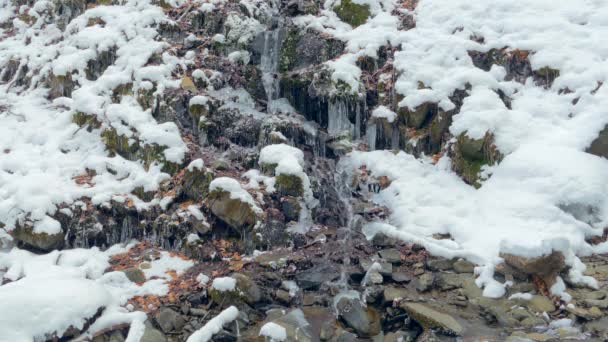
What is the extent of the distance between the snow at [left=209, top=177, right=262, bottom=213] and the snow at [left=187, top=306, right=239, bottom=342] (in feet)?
6.40

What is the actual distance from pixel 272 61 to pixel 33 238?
6392mm

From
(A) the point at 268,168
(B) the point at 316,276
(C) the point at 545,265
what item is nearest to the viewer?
(C) the point at 545,265

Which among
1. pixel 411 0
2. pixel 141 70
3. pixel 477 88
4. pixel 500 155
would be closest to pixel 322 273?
pixel 500 155

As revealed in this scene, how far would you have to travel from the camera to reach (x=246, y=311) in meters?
6.50

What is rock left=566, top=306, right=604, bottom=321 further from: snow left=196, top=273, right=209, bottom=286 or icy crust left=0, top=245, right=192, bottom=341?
icy crust left=0, top=245, right=192, bottom=341

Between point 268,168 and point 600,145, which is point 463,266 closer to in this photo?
point 600,145

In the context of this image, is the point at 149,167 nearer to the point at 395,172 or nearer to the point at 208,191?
the point at 208,191

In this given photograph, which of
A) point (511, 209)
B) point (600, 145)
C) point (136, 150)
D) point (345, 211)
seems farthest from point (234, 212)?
point (600, 145)

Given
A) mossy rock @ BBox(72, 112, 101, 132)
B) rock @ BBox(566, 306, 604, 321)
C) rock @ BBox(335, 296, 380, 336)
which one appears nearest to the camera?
rock @ BBox(566, 306, 604, 321)

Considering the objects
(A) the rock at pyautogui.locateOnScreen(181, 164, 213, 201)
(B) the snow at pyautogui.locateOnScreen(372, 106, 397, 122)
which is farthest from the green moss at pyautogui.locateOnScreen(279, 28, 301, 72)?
A: (A) the rock at pyautogui.locateOnScreen(181, 164, 213, 201)

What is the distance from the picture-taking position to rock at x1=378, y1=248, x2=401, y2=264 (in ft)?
23.9

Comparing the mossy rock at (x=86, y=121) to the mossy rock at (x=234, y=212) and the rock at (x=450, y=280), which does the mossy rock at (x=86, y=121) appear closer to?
the mossy rock at (x=234, y=212)

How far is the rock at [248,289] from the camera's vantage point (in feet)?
21.7

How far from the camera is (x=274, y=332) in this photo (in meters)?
5.94
